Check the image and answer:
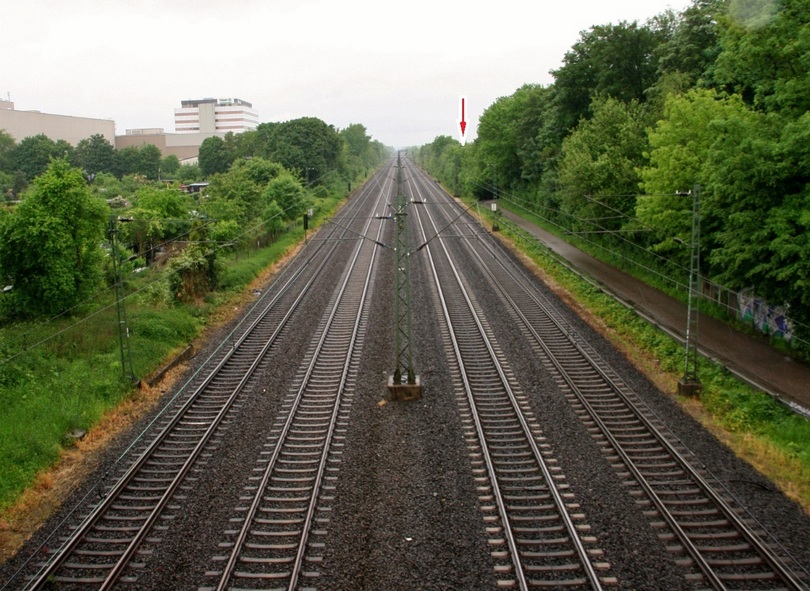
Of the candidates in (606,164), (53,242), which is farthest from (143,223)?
(606,164)

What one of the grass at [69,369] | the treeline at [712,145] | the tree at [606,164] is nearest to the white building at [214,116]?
the treeline at [712,145]

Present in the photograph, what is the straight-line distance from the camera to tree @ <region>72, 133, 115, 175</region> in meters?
97.2

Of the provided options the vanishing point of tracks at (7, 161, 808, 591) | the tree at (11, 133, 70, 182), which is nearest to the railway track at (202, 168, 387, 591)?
the vanishing point of tracks at (7, 161, 808, 591)

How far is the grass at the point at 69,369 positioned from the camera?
44.3ft

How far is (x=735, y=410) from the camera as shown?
1543cm

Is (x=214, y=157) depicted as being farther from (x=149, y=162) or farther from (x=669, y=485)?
(x=669, y=485)

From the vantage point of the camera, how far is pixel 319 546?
10.3 m

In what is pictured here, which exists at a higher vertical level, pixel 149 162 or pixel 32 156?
pixel 32 156

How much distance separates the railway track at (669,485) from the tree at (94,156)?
9312 cm

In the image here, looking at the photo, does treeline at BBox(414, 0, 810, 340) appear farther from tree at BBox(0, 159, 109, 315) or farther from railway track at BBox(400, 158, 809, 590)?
tree at BBox(0, 159, 109, 315)

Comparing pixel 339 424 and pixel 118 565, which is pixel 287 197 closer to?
pixel 339 424

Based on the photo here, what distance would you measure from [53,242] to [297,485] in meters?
12.8

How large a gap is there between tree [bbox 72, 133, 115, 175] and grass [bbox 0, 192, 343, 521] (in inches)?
3240

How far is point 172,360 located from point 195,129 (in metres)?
173
